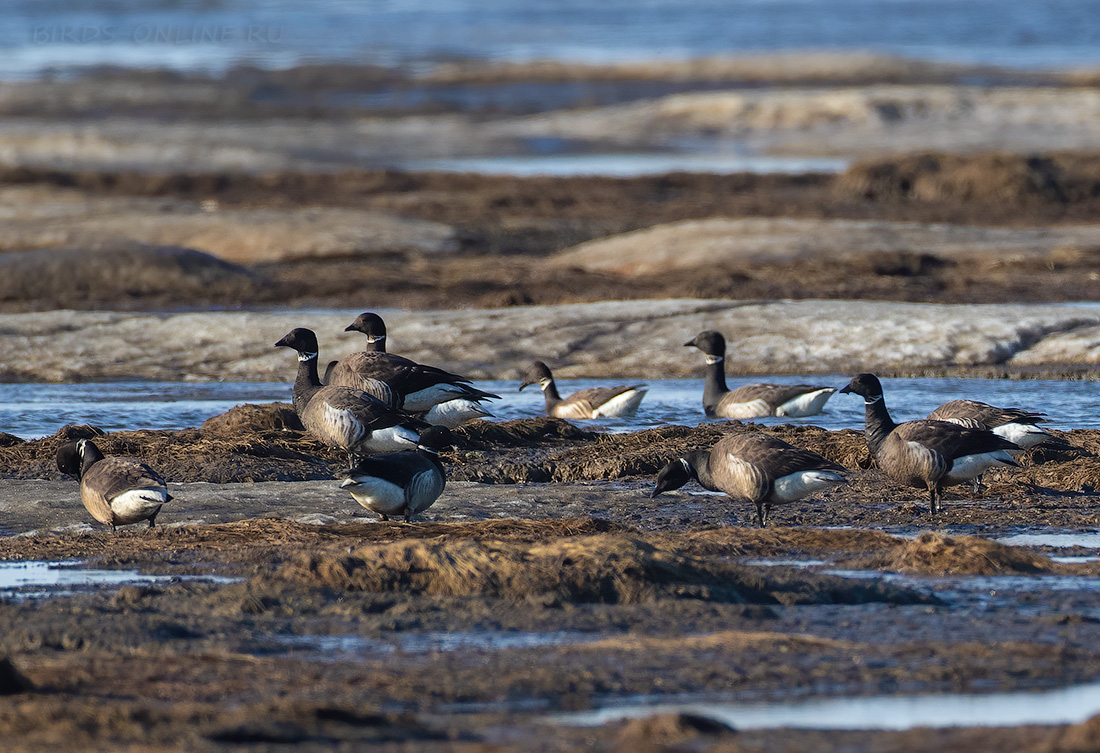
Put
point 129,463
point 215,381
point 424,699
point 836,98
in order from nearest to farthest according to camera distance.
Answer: point 424,699, point 129,463, point 215,381, point 836,98

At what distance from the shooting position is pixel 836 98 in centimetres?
5269

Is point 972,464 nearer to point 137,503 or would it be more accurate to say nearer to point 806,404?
point 806,404

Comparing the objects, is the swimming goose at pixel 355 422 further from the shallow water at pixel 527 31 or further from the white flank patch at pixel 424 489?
the shallow water at pixel 527 31

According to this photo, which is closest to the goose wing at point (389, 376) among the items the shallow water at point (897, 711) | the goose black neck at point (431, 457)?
the goose black neck at point (431, 457)

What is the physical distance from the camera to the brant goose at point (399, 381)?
14234 mm

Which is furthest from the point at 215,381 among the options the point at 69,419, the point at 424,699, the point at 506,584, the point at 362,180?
the point at 362,180

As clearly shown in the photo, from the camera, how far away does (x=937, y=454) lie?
1066 centimetres

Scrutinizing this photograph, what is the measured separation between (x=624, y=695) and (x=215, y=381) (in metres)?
13.1

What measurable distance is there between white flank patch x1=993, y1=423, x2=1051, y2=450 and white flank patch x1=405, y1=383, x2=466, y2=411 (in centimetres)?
476

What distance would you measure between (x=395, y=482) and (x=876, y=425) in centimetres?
347

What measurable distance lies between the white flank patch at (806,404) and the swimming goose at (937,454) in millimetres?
4081

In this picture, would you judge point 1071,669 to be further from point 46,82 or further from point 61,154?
point 46,82

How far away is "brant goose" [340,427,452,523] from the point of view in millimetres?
10266

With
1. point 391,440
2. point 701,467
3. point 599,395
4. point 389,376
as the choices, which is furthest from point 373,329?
point 701,467
